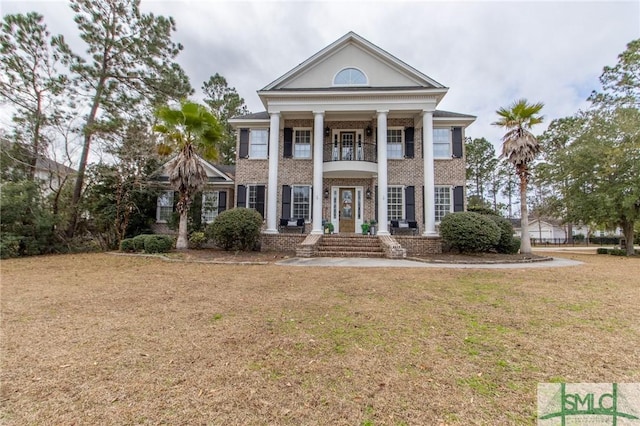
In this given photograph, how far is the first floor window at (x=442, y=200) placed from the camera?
15.4 meters

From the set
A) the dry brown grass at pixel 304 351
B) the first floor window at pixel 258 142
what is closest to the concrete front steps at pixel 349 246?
the dry brown grass at pixel 304 351

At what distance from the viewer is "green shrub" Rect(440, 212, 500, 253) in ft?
37.4

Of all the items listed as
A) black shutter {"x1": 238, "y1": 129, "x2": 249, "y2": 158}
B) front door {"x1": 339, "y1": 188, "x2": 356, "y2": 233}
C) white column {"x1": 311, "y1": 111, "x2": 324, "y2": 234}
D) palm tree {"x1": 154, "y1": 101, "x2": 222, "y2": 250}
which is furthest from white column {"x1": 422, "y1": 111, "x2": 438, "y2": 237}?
palm tree {"x1": 154, "y1": 101, "x2": 222, "y2": 250}

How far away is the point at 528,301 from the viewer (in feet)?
16.5

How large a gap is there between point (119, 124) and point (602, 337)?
1861 centimetres

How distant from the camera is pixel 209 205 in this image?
16.4 metres

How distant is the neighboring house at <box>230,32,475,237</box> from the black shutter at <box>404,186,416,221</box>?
0.05 meters

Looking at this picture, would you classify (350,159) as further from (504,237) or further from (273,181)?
(504,237)

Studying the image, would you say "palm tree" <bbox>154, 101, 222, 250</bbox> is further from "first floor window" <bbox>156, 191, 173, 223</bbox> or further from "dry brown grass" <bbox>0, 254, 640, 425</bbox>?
A: "dry brown grass" <bbox>0, 254, 640, 425</bbox>

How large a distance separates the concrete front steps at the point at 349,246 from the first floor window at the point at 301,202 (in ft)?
9.48

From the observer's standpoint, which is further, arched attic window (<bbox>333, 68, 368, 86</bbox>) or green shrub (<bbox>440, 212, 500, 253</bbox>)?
arched attic window (<bbox>333, 68, 368, 86</bbox>)

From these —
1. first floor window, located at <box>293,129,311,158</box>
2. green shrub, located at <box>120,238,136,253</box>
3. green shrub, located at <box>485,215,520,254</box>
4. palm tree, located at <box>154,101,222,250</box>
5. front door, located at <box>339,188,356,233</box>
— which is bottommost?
green shrub, located at <box>120,238,136,253</box>

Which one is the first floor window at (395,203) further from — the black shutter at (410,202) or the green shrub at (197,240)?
the green shrub at (197,240)

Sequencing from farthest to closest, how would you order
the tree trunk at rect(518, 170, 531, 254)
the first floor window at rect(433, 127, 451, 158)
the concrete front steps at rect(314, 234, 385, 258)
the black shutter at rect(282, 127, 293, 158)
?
the black shutter at rect(282, 127, 293, 158) < the first floor window at rect(433, 127, 451, 158) < the tree trunk at rect(518, 170, 531, 254) < the concrete front steps at rect(314, 234, 385, 258)
